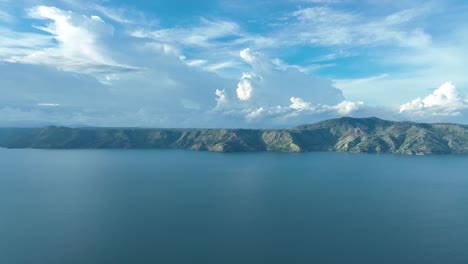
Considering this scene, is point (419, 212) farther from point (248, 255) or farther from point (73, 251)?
point (73, 251)

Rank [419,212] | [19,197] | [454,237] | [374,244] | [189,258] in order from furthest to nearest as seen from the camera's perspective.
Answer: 1. [19,197]
2. [419,212]
3. [454,237]
4. [374,244]
5. [189,258]

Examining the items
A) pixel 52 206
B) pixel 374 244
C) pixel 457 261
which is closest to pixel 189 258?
pixel 374 244

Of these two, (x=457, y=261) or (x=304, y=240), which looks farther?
(x=304, y=240)

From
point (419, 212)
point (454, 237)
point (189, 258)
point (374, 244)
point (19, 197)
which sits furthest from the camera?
point (19, 197)

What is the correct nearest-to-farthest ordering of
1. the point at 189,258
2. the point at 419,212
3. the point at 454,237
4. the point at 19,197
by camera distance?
the point at 189,258 < the point at 454,237 < the point at 419,212 < the point at 19,197

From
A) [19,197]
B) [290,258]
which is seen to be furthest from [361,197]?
[19,197]

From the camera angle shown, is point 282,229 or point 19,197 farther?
point 19,197

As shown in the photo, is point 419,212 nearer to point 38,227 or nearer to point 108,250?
point 108,250
